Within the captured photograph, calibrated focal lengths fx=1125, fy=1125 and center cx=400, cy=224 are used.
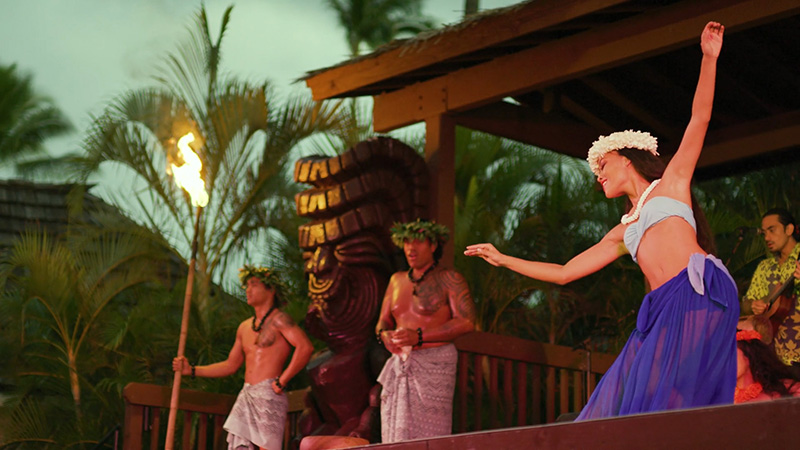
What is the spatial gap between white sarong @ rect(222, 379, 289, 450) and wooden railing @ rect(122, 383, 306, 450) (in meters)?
0.41

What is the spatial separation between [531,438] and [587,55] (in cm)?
411

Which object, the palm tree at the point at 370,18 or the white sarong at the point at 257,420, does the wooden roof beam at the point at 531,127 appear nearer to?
the white sarong at the point at 257,420

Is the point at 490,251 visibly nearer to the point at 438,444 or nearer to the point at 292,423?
the point at 438,444

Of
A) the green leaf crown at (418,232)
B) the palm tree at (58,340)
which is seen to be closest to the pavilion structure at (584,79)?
the green leaf crown at (418,232)

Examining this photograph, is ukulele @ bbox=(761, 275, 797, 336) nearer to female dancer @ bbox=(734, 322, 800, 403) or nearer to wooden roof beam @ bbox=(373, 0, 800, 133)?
wooden roof beam @ bbox=(373, 0, 800, 133)

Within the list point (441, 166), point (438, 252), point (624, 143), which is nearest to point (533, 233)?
point (441, 166)

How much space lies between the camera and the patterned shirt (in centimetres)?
686

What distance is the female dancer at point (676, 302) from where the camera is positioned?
4098 mm

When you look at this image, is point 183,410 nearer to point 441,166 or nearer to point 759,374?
point 441,166

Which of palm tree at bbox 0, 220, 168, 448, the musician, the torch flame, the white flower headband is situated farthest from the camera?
palm tree at bbox 0, 220, 168, 448

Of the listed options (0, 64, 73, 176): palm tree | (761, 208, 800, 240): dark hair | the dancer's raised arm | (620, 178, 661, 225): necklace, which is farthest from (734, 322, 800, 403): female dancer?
(0, 64, 73, 176): palm tree

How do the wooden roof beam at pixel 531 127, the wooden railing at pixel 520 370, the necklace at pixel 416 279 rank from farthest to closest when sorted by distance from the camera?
the wooden roof beam at pixel 531 127 < the wooden railing at pixel 520 370 < the necklace at pixel 416 279

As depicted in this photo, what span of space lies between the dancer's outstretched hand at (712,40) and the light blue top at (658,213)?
57cm

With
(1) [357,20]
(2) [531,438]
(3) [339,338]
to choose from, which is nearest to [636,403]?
(2) [531,438]
